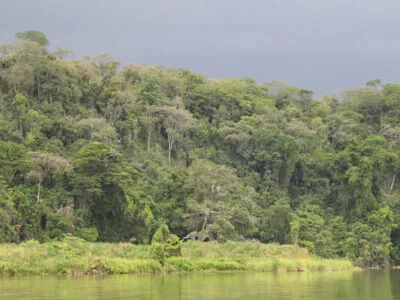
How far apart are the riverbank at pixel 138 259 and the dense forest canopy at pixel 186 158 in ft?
16.3

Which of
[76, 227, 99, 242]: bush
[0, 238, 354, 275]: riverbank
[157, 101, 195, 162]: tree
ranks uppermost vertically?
[157, 101, 195, 162]: tree

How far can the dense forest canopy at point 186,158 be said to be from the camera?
3381 centimetres

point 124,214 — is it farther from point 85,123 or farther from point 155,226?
point 85,123

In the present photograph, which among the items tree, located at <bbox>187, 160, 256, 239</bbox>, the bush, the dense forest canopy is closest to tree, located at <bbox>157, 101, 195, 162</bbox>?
the dense forest canopy

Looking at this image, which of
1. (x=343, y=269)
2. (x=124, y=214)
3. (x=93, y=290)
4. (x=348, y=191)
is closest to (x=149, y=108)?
(x=124, y=214)

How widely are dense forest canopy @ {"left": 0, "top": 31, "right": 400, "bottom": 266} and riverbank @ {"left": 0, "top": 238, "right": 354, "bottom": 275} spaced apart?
4.95m

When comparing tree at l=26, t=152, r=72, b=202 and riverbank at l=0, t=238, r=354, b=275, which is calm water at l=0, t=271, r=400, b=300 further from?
tree at l=26, t=152, r=72, b=202

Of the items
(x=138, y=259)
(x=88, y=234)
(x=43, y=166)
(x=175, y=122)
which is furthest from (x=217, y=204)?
(x=138, y=259)

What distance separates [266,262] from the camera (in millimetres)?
28391

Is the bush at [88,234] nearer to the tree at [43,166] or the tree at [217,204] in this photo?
the tree at [43,166]

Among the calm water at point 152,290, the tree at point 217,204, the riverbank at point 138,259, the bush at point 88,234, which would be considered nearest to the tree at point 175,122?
the tree at point 217,204

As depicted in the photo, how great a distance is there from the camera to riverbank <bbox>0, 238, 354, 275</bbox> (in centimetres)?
2156

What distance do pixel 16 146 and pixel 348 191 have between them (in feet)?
81.7

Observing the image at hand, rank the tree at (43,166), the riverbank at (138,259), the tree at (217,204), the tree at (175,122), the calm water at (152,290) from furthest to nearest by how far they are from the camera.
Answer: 1. the tree at (175,122)
2. the tree at (217,204)
3. the tree at (43,166)
4. the riverbank at (138,259)
5. the calm water at (152,290)
